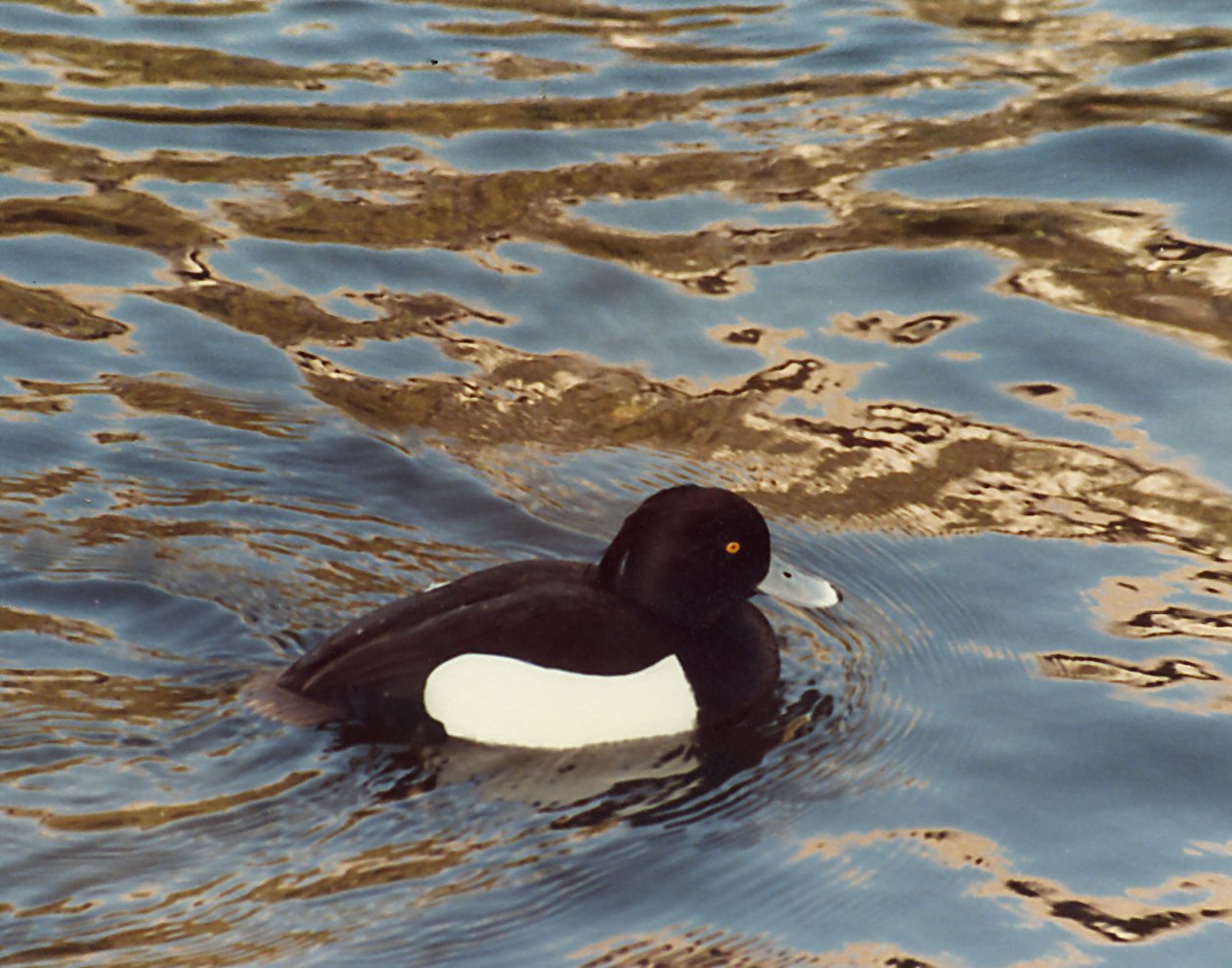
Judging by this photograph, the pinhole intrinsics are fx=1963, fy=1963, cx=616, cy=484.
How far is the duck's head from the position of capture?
16.9ft

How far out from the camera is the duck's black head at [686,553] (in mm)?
5145

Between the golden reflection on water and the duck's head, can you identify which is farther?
the duck's head

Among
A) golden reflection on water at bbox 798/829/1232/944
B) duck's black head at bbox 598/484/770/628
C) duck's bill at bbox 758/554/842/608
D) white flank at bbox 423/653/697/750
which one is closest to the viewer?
golden reflection on water at bbox 798/829/1232/944

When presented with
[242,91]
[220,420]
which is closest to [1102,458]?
[220,420]

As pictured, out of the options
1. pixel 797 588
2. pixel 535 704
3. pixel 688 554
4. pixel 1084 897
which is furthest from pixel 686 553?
pixel 1084 897

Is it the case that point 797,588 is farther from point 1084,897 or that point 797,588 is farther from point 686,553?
point 1084,897

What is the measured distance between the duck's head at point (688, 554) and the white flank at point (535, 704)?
0.30 meters

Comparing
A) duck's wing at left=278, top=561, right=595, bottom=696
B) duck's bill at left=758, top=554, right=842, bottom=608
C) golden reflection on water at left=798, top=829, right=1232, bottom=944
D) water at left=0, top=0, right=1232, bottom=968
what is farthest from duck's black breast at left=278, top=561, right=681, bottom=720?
golden reflection on water at left=798, top=829, right=1232, bottom=944

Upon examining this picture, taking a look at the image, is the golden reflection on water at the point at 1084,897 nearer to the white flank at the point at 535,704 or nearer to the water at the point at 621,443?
the water at the point at 621,443

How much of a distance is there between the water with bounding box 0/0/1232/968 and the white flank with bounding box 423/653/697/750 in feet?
0.23

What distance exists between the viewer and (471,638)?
488cm

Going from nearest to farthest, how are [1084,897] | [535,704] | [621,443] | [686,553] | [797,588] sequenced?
[1084,897], [535,704], [686,553], [797,588], [621,443]

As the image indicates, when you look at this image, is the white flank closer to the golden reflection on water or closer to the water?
the water

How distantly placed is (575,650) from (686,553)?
428 mm
